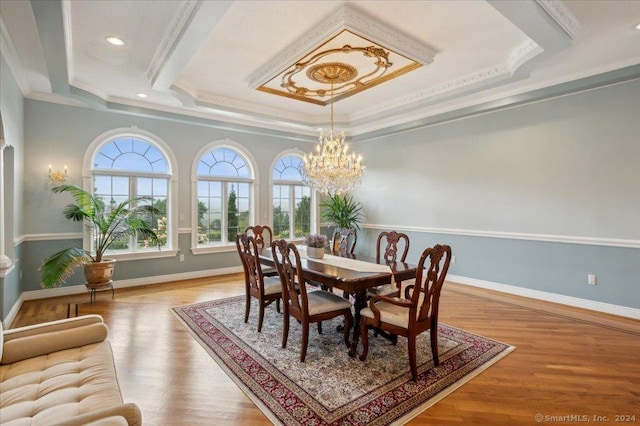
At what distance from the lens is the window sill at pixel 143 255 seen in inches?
197

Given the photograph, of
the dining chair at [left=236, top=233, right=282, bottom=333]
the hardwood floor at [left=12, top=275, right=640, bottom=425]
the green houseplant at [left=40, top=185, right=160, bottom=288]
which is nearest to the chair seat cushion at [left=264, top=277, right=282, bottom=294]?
the dining chair at [left=236, top=233, right=282, bottom=333]

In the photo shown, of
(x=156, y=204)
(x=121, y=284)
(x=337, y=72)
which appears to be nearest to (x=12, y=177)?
(x=156, y=204)

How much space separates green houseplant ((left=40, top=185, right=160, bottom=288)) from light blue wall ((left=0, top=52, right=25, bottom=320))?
360 millimetres

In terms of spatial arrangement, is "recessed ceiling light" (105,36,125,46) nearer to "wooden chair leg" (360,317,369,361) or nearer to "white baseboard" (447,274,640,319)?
"wooden chair leg" (360,317,369,361)

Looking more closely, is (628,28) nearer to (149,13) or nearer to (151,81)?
(149,13)

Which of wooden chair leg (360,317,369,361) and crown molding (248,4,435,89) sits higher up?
crown molding (248,4,435,89)

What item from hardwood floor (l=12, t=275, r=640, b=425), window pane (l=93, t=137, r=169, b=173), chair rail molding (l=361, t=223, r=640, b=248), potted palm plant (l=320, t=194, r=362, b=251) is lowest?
hardwood floor (l=12, t=275, r=640, b=425)

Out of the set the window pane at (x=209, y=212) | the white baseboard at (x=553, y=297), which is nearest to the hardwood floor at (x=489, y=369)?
the white baseboard at (x=553, y=297)

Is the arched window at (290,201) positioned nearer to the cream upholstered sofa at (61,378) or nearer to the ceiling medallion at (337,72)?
the ceiling medallion at (337,72)

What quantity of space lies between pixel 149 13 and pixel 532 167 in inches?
198

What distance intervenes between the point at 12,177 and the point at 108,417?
4034 mm

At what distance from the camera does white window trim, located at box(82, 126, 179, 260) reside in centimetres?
479

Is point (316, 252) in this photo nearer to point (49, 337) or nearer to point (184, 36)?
point (49, 337)

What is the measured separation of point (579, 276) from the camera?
420cm
